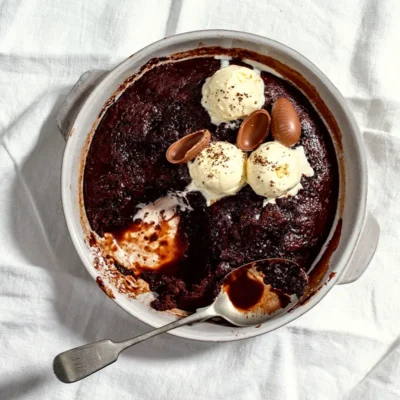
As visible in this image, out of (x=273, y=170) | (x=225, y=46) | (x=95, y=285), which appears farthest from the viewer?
(x=95, y=285)

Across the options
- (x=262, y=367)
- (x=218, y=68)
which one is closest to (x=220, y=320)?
(x=262, y=367)

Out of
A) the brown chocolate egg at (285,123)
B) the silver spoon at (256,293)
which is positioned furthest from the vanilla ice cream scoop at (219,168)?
the silver spoon at (256,293)

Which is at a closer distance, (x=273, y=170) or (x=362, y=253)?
(x=273, y=170)

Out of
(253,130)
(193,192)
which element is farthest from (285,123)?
(193,192)

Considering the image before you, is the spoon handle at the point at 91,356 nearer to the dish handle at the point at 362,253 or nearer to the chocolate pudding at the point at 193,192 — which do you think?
the chocolate pudding at the point at 193,192

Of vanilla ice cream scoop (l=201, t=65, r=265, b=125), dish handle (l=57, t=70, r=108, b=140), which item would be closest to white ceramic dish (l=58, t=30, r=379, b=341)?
dish handle (l=57, t=70, r=108, b=140)

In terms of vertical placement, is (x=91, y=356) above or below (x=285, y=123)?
below

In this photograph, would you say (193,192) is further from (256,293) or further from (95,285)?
(95,285)
